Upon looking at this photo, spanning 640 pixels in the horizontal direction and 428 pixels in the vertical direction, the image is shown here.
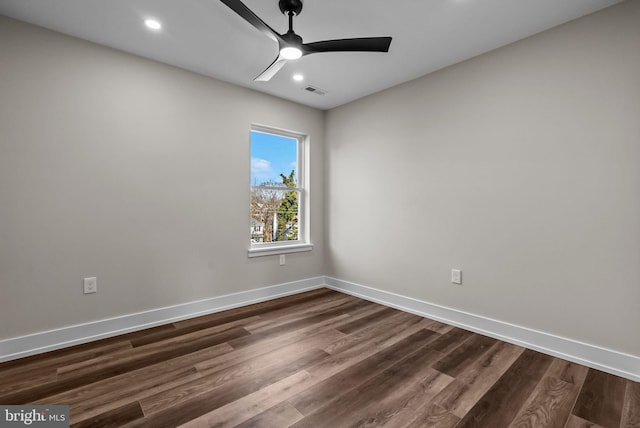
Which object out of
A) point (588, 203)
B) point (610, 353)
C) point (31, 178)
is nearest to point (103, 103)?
point (31, 178)

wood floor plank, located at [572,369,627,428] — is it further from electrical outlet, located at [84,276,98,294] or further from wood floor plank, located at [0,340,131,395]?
electrical outlet, located at [84,276,98,294]

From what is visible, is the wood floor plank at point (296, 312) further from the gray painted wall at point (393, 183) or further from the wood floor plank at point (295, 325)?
the gray painted wall at point (393, 183)

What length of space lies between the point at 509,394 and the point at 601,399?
0.52 metres

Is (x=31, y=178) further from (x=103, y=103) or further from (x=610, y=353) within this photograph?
(x=610, y=353)

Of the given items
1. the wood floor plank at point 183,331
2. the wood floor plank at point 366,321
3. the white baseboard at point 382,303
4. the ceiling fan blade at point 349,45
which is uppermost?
the ceiling fan blade at point 349,45

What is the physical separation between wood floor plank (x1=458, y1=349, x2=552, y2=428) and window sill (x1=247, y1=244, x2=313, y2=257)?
254 cm

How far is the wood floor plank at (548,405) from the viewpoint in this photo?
1566 millimetres

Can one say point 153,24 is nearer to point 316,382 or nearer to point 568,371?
point 316,382

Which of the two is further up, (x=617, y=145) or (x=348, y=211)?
(x=617, y=145)

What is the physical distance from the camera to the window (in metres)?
3.64

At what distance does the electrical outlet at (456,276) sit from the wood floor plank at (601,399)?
3.52ft

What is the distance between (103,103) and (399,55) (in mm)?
2662

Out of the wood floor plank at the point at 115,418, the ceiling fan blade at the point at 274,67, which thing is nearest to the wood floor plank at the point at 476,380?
the wood floor plank at the point at 115,418

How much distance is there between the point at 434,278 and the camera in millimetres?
3049
